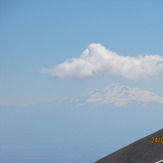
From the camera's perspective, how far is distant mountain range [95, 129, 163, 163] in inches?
1112

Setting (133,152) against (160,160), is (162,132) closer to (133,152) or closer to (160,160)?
(133,152)

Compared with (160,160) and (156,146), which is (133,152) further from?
(160,160)

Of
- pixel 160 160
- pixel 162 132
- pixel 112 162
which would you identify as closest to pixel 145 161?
pixel 160 160

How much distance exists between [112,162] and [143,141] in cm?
428

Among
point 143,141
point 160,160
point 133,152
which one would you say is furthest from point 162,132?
point 160,160

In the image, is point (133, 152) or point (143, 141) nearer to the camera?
point (133, 152)

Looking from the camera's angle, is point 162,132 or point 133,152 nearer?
point 133,152

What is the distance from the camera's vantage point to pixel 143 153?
29672mm

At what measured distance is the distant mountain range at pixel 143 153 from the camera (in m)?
28.2

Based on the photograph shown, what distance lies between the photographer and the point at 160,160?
26.7 metres

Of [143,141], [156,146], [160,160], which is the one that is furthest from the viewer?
[143,141]

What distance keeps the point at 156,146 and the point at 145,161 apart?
289 cm

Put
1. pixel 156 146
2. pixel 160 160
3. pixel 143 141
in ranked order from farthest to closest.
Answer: pixel 143 141, pixel 156 146, pixel 160 160

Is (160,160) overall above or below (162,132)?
below
